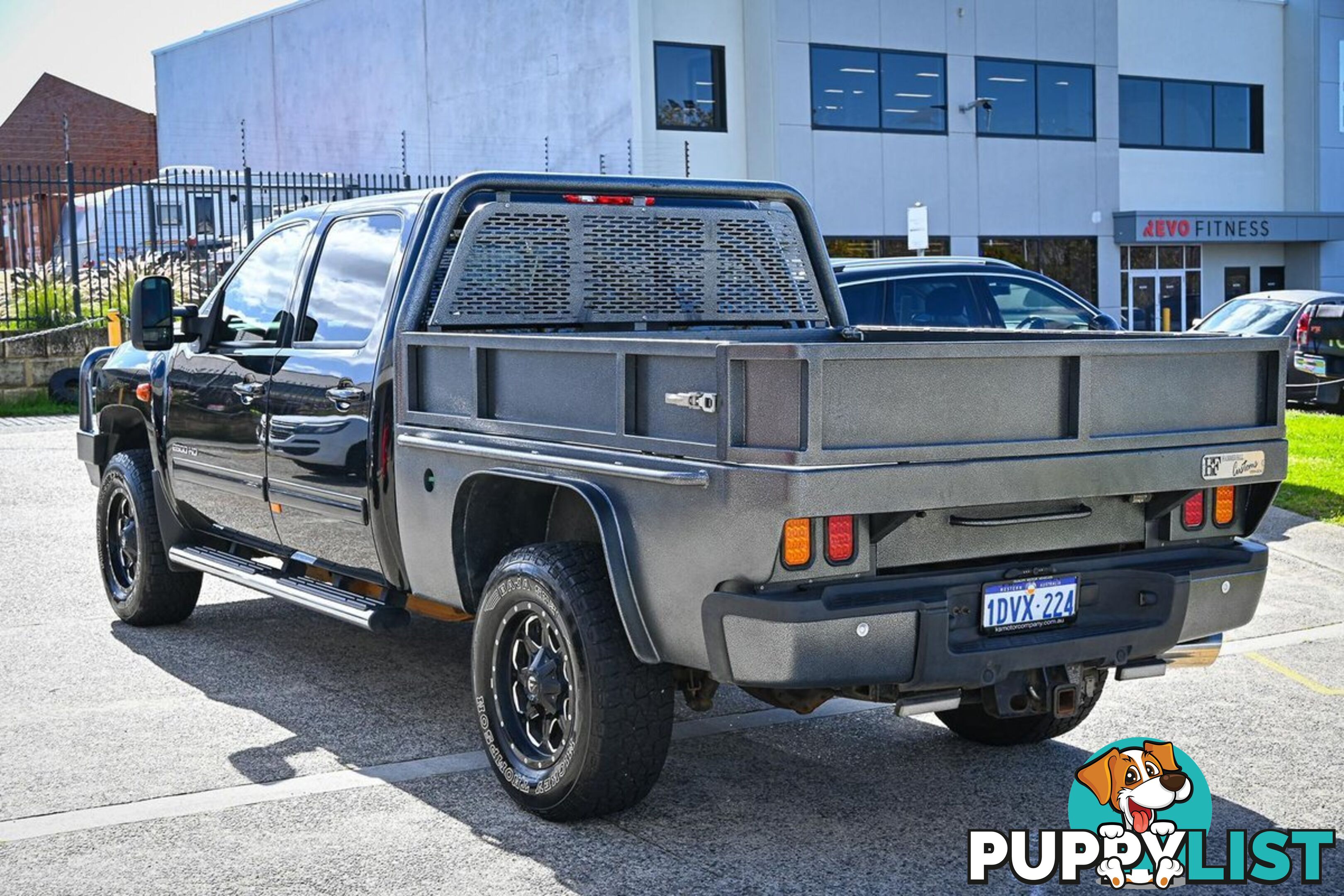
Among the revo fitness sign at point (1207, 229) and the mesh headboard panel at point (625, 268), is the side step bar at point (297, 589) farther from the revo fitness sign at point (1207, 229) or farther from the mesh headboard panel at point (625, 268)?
the revo fitness sign at point (1207, 229)

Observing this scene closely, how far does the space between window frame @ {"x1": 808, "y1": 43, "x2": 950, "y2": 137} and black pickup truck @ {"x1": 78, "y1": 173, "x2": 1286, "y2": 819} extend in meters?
26.7

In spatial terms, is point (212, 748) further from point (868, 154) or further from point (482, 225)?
point (868, 154)

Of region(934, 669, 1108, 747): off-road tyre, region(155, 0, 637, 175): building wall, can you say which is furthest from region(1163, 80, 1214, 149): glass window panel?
region(934, 669, 1108, 747): off-road tyre

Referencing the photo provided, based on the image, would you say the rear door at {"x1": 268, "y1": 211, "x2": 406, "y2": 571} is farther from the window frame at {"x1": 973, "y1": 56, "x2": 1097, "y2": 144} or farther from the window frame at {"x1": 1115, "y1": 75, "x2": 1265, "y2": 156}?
the window frame at {"x1": 1115, "y1": 75, "x2": 1265, "y2": 156}

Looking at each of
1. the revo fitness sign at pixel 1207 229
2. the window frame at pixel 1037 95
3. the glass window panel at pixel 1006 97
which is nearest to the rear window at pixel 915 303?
the window frame at pixel 1037 95

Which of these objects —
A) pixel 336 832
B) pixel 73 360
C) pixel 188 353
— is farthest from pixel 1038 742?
pixel 73 360

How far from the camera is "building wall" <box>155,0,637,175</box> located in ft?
107

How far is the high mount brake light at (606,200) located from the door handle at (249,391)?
1.52 m

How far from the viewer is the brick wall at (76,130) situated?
181 feet

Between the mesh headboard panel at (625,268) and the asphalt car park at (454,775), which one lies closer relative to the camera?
the asphalt car park at (454,775)

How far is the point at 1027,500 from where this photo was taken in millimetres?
4652

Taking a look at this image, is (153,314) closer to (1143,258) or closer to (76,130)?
(1143,258)

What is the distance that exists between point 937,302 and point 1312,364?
29.6 ft

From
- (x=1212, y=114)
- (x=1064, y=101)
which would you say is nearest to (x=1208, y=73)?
(x=1212, y=114)
